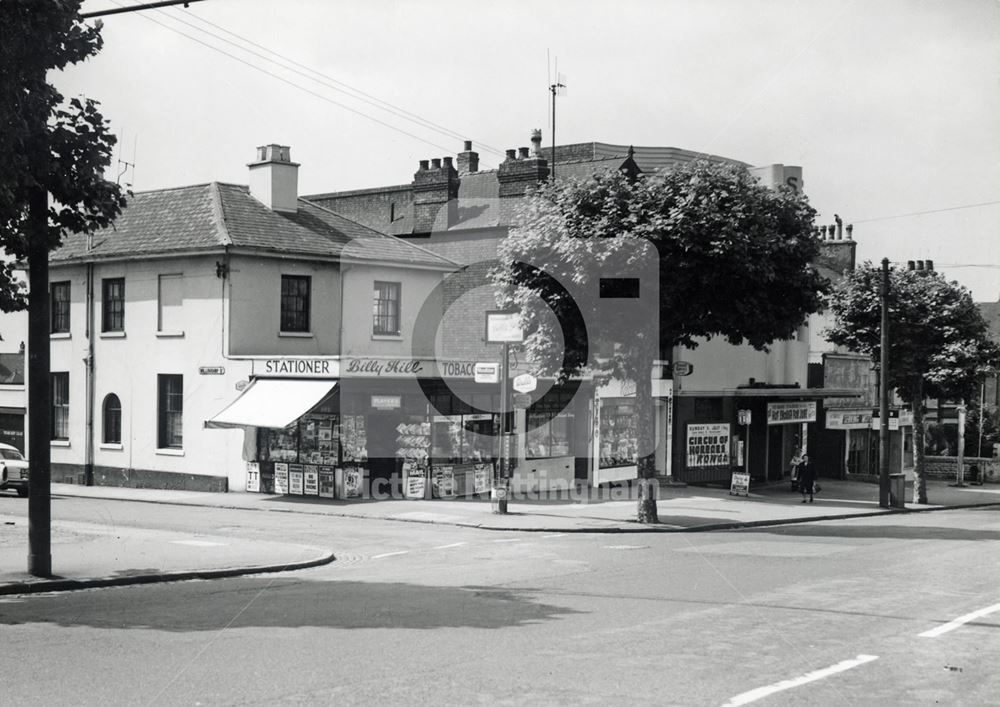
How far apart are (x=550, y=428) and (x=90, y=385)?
14.4 metres

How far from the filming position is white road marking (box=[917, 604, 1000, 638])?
10547 mm

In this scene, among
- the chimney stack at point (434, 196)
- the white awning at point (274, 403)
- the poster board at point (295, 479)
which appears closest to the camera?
the white awning at point (274, 403)

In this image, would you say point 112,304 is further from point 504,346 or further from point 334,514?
point 504,346

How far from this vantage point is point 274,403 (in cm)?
2792

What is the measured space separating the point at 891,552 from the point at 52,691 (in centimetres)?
1441

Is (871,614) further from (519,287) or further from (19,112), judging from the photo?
(519,287)

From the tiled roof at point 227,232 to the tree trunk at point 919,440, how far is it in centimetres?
1583

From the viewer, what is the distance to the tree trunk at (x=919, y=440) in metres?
35.2

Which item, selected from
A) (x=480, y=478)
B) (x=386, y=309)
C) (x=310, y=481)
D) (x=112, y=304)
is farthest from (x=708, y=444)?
(x=112, y=304)

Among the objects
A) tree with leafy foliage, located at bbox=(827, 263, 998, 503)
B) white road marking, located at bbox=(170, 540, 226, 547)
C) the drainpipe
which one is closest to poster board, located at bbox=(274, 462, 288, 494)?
the drainpipe

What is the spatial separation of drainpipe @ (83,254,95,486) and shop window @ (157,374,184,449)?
308 centimetres

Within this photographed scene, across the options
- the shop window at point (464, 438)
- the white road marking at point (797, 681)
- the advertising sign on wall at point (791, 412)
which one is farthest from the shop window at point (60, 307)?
the white road marking at point (797, 681)

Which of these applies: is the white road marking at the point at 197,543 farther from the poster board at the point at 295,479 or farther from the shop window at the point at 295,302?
the shop window at the point at 295,302

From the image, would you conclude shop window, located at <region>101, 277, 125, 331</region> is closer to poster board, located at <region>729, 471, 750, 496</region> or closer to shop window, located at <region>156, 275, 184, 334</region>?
shop window, located at <region>156, 275, 184, 334</region>
